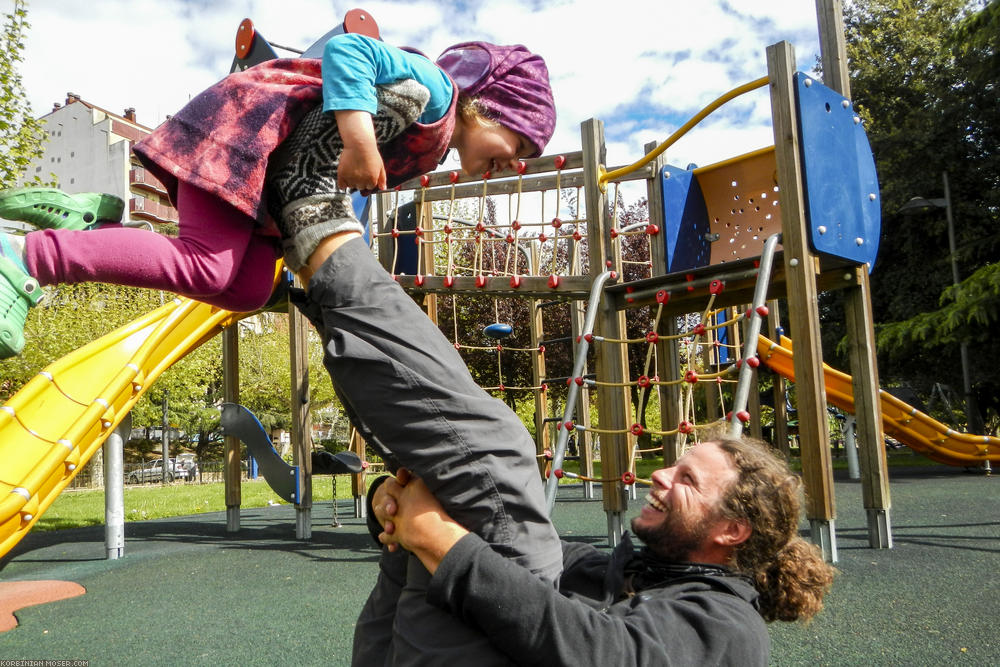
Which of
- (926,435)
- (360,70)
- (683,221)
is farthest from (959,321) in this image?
(360,70)

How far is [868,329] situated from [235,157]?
458cm

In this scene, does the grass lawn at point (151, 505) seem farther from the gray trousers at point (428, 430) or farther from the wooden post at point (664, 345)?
the gray trousers at point (428, 430)

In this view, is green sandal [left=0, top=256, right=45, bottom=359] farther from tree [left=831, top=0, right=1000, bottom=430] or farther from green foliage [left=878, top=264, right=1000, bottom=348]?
tree [left=831, top=0, right=1000, bottom=430]

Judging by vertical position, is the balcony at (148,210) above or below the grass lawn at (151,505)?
above

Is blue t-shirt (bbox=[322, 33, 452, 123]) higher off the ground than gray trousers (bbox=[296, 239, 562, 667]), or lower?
higher

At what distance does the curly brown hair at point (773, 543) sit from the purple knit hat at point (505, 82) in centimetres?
81

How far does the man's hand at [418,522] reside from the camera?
1.16 m

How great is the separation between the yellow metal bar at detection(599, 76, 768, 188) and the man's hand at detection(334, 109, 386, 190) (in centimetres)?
388

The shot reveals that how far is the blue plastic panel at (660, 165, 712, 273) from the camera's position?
579 cm

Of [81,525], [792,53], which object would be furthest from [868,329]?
[81,525]

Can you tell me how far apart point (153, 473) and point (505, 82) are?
2349 cm

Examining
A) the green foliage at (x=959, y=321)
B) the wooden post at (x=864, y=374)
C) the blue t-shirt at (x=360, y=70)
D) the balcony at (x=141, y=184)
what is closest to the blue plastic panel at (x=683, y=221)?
the wooden post at (x=864, y=374)

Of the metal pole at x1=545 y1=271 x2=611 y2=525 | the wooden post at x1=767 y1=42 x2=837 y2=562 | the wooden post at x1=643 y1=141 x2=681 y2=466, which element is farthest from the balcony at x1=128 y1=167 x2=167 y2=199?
the wooden post at x1=767 y1=42 x2=837 y2=562

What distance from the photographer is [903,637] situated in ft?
9.66
